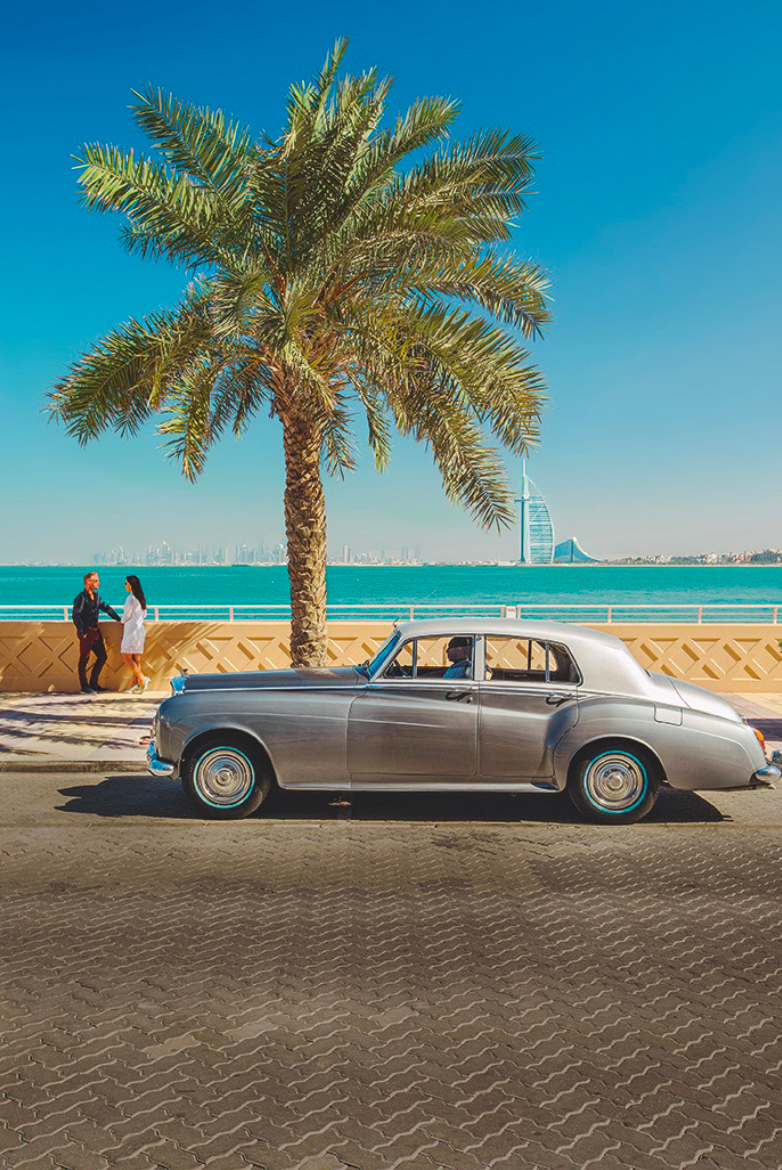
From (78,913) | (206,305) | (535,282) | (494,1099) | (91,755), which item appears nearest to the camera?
(494,1099)

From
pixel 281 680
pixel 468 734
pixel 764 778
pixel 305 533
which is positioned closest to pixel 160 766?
pixel 281 680

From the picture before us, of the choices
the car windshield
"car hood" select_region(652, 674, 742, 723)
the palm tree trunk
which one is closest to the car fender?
"car hood" select_region(652, 674, 742, 723)

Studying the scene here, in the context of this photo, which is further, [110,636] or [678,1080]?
[110,636]

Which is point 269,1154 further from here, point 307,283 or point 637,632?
point 637,632

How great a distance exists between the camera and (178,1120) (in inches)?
110

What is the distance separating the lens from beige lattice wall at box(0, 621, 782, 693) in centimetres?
1316

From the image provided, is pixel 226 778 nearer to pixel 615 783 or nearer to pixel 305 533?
pixel 615 783

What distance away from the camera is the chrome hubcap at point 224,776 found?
649 cm

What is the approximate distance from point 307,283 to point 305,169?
121 centimetres

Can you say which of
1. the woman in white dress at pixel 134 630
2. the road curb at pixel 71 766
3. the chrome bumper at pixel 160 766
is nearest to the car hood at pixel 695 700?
the chrome bumper at pixel 160 766

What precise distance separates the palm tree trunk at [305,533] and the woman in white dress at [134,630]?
335 cm

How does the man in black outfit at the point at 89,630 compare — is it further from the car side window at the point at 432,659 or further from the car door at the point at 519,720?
the car door at the point at 519,720

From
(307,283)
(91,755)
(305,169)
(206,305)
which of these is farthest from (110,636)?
(305,169)

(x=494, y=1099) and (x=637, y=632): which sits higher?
(x=637, y=632)
